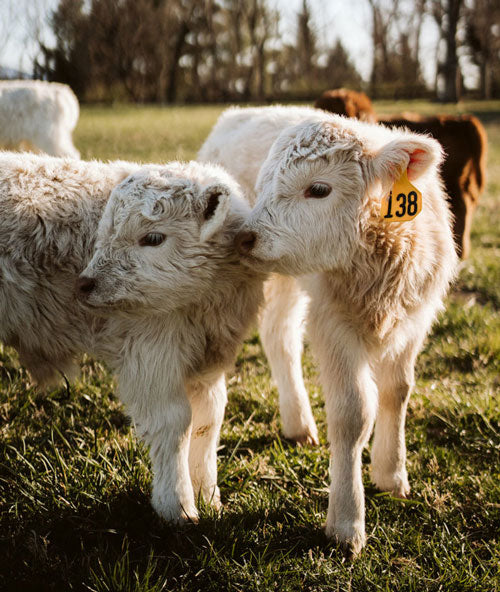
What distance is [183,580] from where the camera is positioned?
2.43 metres

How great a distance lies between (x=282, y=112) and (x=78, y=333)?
1.97 m

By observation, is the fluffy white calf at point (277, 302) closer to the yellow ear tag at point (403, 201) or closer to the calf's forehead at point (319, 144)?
the calf's forehead at point (319, 144)

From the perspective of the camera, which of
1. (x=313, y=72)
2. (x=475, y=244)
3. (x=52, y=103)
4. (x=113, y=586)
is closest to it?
(x=113, y=586)

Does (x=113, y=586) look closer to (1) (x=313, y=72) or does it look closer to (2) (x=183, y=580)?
(2) (x=183, y=580)

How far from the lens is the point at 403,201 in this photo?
262 cm

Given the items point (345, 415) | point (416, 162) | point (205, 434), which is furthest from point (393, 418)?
point (416, 162)

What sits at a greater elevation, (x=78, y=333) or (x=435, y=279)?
(x=435, y=279)

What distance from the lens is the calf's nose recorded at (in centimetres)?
258

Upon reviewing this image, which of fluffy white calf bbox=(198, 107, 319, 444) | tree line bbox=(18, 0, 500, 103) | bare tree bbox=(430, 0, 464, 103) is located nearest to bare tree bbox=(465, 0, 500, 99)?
tree line bbox=(18, 0, 500, 103)

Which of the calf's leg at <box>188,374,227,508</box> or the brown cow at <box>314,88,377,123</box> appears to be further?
the brown cow at <box>314,88,377,123</box>

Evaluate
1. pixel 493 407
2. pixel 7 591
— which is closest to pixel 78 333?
pixel 7 591

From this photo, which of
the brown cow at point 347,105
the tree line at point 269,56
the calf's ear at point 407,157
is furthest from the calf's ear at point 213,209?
the tree line at point 269,56

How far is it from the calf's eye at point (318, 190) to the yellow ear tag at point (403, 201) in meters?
0.27

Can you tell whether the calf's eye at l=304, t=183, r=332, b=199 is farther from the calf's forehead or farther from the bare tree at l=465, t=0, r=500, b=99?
the bare tree at l=465, t=0, r=500, b=99
